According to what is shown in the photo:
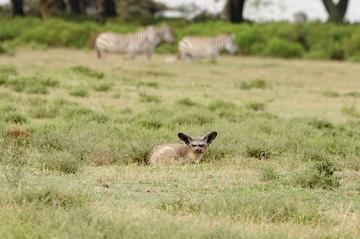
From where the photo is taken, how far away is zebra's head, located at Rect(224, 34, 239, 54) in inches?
1410

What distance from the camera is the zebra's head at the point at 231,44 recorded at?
35.8 metres

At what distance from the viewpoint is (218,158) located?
11766 mm

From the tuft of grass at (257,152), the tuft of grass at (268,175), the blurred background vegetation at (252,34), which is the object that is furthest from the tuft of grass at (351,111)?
the blurred background vegetation at (252,34)

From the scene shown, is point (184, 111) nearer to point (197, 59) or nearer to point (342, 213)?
point (342, 213)

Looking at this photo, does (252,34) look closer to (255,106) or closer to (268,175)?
(255,106)

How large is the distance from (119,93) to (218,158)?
8186 millimetres

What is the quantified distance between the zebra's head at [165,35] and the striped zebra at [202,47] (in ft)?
4.91

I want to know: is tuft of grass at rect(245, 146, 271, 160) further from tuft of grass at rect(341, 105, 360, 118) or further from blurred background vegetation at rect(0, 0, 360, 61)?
blurred background vegetation at rect(0, 0, 360, 61)

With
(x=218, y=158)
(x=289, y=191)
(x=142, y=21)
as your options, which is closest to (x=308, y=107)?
(x=218, y=158)

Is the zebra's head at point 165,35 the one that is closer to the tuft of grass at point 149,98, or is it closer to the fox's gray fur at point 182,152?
the tuft of grass at point 149,98

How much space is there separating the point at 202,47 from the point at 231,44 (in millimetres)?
1438

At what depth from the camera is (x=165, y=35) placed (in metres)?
37.1

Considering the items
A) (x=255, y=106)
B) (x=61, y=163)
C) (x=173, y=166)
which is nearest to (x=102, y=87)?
(x=255, y=106)

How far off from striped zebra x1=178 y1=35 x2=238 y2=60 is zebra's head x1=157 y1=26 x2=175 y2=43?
4.91 feet
